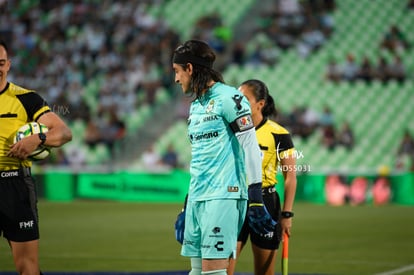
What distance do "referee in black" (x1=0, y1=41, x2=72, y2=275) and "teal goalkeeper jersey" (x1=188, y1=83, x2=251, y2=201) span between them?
46.6 inches

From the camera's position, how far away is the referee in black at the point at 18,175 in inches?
265

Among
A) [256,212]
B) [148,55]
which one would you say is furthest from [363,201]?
[256,212]

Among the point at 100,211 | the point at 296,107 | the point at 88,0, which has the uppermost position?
the point at 88,0

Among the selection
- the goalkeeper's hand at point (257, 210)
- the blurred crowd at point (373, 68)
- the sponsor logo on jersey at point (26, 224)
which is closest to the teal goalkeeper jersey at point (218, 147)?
the goalkeeper's hand at point (257, 210)

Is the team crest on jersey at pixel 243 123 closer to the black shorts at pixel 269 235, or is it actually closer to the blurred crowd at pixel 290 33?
the black shorts at pixel 269 235

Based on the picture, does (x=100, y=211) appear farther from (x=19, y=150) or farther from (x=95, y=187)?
(x=19, y=150)

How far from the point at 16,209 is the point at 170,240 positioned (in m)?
8.70

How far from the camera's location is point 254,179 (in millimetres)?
6059

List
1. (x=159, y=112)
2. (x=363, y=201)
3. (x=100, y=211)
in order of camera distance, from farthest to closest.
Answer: (x=159, y=112) → (x=363, y=201) → (x=100, y=211)

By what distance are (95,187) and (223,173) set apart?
19635mm

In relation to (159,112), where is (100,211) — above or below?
below

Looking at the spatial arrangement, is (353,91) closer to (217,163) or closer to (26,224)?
(26,224)

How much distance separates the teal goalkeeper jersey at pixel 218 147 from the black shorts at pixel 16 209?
146cm

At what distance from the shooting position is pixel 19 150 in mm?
6516
